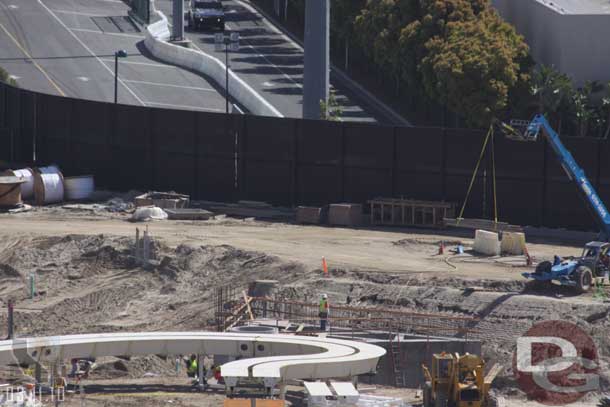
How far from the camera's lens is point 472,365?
40.6 metres

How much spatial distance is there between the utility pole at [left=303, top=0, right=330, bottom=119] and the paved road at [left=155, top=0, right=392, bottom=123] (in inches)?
392

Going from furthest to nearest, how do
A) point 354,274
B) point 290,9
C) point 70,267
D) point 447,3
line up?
point 290,9 → point 447,3 → point 70,267 → point 354,274

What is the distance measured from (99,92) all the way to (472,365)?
168 feet

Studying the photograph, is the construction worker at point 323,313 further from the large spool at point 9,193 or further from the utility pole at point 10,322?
the large spool at point 9,193

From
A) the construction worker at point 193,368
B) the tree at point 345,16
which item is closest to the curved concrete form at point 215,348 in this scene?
the construction worker at point 193,368

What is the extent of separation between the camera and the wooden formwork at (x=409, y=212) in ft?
200

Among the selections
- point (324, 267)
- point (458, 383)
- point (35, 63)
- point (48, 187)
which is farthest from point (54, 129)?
point (458, 383)

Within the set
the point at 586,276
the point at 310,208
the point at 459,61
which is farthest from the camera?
the point at 459,61

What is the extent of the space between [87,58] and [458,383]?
59.7 metres

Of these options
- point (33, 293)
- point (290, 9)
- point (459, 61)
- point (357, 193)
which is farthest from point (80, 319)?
point (290, 9)

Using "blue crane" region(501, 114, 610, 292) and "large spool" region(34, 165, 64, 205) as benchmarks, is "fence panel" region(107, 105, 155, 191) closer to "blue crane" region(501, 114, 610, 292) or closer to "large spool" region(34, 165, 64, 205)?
"large spool" region(34, 165, 64, 205)

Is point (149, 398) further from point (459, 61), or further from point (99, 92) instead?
point (99, 92)

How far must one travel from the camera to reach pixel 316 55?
240ft

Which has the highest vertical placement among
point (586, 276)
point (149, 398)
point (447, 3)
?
point (447, 3)
